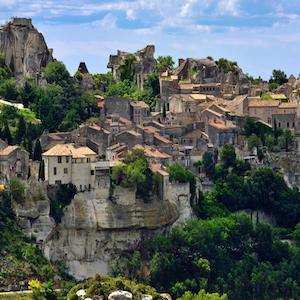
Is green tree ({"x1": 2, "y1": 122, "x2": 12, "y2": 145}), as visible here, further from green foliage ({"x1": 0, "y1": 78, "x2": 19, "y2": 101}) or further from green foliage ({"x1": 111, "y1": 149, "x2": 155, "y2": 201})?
green foliage ({"x1": 0, "y1": 78, "x2": 19, "y2": 101})

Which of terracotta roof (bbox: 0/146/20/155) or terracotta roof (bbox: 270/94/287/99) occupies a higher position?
terracotta roof (bbox: 270/94/287/99)

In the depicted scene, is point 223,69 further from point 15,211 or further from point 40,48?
point 15,211

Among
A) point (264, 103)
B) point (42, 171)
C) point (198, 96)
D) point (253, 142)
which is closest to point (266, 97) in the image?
point (264, 103)

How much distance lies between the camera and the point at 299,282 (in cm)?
Answer: 7906

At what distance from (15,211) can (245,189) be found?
2276cm

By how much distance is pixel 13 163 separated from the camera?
73.8 meters

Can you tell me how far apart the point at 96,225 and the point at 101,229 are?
2.09 ft

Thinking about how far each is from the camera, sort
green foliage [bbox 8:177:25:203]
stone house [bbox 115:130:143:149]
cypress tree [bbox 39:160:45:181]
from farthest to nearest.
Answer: stone house [bbox 115:130:143:149]
cypress tree [bbox 39:160:45:181]
green foliage [bbox 8:177:25:203]

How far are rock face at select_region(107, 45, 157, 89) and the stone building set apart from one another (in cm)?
2895

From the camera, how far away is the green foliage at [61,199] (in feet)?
239

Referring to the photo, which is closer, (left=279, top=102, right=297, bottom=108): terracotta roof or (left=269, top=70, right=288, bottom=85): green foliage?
(left=279, top=102, right=297, bottom=108): terracotta roof

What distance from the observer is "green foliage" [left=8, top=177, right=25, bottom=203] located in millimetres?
71500

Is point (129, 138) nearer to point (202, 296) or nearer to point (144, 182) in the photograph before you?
point (144, 182)

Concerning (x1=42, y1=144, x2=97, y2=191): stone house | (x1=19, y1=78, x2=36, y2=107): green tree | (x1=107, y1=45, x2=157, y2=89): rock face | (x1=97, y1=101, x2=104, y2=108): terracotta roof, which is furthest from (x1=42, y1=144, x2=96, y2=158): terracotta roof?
(x1=107, y1=45, x2=157, y2=89): rock face
